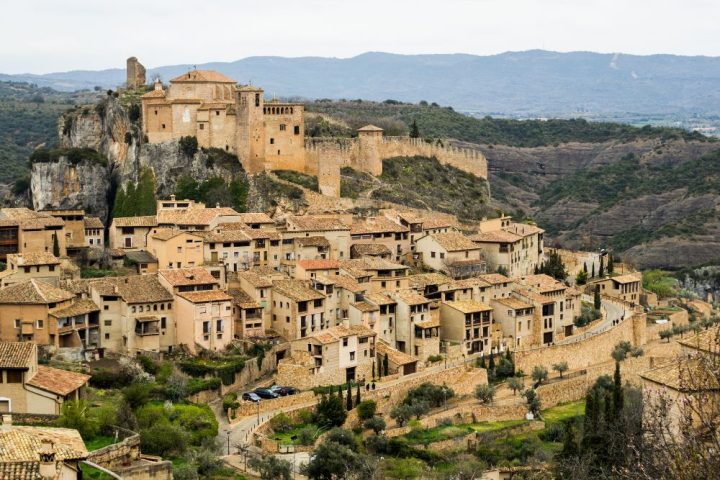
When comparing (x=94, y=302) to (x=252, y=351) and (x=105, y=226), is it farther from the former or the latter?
(x=105, y=226)

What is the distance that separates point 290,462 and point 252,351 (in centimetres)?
846

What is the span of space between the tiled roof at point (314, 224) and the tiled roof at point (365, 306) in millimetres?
6315

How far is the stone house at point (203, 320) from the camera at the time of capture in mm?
41812

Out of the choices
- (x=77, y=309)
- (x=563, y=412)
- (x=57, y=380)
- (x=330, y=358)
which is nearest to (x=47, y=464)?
(x=57, y=380)

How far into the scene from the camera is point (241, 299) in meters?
44.4

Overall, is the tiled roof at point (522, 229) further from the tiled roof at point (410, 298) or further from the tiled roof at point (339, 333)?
the tiled roof at point (339, 333)

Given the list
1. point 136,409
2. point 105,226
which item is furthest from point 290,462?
point 105,226

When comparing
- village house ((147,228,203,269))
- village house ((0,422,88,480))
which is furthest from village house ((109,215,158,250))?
village house ((0,422,88,480))

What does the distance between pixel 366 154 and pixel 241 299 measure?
22598 mm

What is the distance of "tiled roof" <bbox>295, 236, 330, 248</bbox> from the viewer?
49.8m

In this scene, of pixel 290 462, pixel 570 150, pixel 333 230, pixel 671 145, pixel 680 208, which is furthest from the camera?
pixel 570 150

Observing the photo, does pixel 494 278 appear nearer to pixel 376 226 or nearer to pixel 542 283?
pixel 542 283

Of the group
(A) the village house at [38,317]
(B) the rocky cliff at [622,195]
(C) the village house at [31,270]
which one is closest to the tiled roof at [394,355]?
(A) the village house at [38,317]

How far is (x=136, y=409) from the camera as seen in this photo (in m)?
34.8
